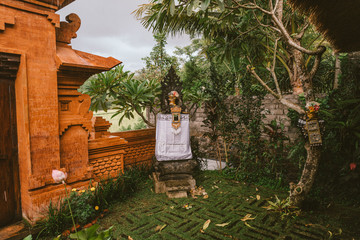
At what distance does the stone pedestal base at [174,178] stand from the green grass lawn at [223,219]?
17cm

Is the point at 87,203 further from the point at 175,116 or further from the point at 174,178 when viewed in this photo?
the point at 175,116

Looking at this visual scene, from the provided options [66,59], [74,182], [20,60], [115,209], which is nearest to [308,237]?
[115,209]

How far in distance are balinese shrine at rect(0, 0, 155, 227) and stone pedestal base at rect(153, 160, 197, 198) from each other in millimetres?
1581

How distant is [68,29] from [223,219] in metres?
4.02

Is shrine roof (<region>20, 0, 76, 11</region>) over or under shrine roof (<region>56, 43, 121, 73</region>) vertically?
over

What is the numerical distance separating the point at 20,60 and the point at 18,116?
0.81 metres

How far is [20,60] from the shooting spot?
2.82 meters

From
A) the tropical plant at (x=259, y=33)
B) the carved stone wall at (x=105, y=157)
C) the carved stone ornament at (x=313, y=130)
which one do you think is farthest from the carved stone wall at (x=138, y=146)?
the carved stone ornament at (x=313, y=130)

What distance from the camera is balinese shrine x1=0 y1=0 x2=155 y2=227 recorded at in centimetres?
283

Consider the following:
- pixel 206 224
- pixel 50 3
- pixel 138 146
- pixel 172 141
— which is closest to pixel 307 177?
pixel 206 224

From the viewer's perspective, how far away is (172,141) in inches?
181

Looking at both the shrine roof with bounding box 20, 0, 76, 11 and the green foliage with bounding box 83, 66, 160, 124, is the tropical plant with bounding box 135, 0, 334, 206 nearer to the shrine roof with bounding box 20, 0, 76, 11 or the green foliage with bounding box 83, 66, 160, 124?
the green foliage with bounding box 83, 66, 160, 124

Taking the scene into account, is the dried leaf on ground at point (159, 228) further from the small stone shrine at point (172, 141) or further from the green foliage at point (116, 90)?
the green foliage at point (116, 90)

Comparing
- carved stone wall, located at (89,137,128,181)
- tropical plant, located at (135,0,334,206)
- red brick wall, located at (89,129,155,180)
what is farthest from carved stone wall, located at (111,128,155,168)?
tropical plant, located at (135,0,334,206)
